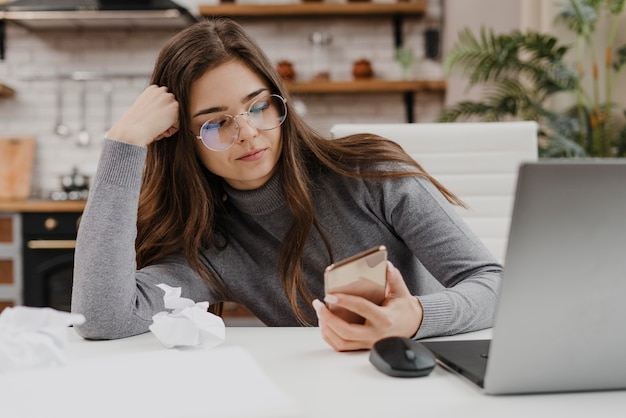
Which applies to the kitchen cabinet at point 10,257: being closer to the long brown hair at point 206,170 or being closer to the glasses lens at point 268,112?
the long brown hair at point 206,170

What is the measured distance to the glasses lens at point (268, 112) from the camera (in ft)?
3.87

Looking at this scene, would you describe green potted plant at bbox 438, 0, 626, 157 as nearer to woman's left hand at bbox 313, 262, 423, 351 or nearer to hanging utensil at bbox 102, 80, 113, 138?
woman's left hand at bbox 313, 262, 423, 351

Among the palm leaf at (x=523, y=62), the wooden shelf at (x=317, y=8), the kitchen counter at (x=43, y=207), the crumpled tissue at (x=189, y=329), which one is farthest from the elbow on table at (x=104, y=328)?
the wooden shelf at (x=317, y=8)

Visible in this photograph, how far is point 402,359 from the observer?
73cm

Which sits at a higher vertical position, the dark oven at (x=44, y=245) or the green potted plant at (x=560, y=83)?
the green potted plant at (x=560, y=83)

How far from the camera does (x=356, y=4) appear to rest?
12.2ft

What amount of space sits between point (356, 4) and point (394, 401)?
130 inches

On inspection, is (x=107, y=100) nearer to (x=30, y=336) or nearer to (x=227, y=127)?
(x=227, y=127)

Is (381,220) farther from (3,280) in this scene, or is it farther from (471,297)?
(3,280)

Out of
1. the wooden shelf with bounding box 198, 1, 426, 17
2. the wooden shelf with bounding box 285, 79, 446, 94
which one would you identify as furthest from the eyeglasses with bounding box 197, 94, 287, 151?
the wooden shelf with bounding box 198, 1, 426, 17

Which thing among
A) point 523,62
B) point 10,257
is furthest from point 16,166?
point 523,62

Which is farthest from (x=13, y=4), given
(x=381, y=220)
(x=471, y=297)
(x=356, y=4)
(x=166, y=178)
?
(x=471, y=297)

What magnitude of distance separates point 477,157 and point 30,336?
1129 millimetres

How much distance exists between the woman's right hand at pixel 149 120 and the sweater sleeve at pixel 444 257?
15.8 inches
